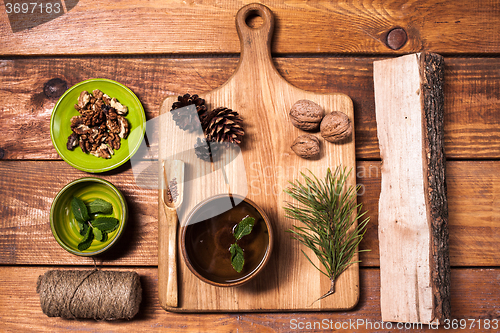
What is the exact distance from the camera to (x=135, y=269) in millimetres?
895

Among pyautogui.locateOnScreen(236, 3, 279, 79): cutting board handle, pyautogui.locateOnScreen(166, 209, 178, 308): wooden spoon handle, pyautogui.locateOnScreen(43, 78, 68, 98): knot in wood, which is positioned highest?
pyautogui.locateOnScreen(236, 3, 279, 79): cutting board handle

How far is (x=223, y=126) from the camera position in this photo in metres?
0.80

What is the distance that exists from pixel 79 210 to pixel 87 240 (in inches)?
3.3

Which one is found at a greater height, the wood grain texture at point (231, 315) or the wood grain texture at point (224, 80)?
the wood grain texture at point (224, 80)

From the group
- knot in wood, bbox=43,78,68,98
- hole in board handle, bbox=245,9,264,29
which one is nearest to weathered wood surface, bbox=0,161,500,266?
knot in wood, bbox=43,78,68,98

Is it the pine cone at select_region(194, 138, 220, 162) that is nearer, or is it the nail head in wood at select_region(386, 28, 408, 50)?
the pine cone at select_region(194, 138, 220, 162)

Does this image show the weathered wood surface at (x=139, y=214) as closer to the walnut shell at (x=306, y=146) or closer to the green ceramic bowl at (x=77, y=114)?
the green ceramic bowl at (x=77, y=114)

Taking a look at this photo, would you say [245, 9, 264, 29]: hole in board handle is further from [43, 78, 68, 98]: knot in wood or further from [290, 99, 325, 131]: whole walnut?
[43, 78, 68, 98]: knot in wood

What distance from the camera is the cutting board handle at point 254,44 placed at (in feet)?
2.84

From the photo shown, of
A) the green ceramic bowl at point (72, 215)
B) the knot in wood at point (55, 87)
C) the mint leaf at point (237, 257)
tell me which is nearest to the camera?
the mint leaf at point (237, 257)

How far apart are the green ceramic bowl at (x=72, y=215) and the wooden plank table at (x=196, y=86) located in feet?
0.15

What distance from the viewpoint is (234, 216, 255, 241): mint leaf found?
73 cm

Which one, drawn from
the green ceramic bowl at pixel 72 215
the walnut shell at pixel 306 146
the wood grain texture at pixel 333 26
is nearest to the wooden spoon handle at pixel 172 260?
the green ceramic bowl at pixel 72 215

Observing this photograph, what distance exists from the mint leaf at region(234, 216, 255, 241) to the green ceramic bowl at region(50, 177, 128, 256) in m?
0.32
